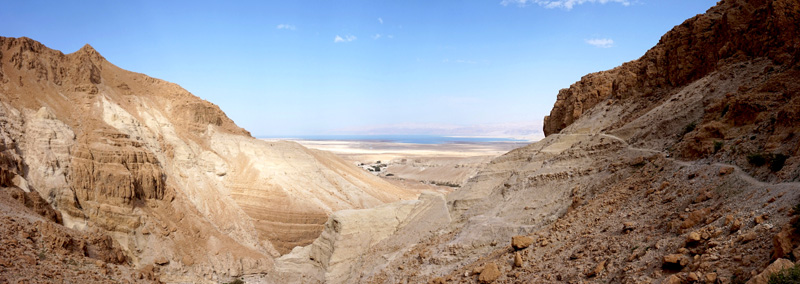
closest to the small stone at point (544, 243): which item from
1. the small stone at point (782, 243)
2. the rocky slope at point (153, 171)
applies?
the small stone at point (782, 243)

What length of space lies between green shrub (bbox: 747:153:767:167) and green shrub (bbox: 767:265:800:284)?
14.5ft

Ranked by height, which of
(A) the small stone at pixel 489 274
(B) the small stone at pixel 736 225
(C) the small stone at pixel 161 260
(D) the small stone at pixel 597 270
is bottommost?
(C) the small stone at pixel 161 260

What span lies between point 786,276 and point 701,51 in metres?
13.4

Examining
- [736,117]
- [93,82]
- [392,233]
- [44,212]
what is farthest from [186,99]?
[736,117]

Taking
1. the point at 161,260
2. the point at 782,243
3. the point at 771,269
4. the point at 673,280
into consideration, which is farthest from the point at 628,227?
the point at 161,260

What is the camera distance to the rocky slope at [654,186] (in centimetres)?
666

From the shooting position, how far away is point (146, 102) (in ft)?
118

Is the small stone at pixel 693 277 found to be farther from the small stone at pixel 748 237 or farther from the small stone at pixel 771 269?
the small stone at pixel 748 237

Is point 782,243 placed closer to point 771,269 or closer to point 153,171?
point 771,269

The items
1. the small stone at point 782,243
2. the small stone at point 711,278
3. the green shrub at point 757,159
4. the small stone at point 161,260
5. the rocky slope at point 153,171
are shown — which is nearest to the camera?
the small stone at point 782,243

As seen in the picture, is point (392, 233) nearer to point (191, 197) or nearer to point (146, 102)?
point (191, 197)

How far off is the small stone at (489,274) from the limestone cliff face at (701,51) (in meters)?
8.41

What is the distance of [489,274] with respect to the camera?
9570mm

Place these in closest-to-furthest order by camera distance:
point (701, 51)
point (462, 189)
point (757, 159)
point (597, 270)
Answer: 1. point (597, 270)
2. point (757, 159)
3. point (701, 51)
4. point (462, 189)
